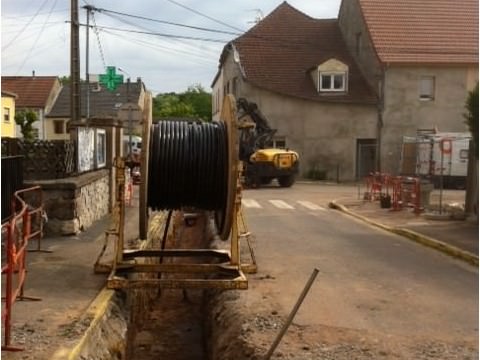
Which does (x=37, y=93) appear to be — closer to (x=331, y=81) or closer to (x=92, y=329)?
(x=331, y=81)

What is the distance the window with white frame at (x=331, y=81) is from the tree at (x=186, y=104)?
40.1 metres

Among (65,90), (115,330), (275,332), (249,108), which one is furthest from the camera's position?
(65,90)

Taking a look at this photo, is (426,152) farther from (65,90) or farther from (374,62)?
(65,90)

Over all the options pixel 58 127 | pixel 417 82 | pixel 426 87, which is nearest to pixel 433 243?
pixel 417 82

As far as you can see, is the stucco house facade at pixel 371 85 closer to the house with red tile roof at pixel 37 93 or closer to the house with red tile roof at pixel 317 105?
the house with red tile roof at pixel 317 105

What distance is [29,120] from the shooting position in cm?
4006

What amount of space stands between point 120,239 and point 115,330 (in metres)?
1.97

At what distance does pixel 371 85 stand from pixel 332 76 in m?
2.16

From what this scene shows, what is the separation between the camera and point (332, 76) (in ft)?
136

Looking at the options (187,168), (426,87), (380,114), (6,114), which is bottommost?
(187,168)

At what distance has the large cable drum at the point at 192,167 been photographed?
9.78 metres

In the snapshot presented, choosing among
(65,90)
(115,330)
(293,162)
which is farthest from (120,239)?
(65,90)

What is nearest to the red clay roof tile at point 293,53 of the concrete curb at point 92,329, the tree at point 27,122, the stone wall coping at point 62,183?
the tree at point 27,122

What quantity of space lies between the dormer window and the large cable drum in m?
31.8
